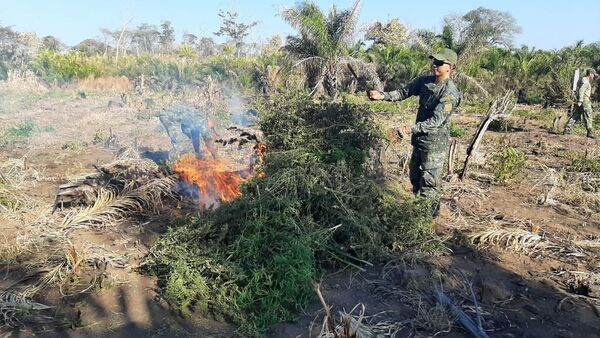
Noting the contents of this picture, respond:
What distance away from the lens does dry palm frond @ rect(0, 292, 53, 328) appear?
3.22 m

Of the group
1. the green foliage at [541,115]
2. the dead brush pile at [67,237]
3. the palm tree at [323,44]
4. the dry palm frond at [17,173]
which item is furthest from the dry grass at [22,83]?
the green foliage at [541,115]

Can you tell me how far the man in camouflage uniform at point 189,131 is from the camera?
6488 mm

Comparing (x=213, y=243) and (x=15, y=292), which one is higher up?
(x=213, y=243)

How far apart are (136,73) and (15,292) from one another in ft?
80.2

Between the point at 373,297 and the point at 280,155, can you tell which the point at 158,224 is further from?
the point at 373,297

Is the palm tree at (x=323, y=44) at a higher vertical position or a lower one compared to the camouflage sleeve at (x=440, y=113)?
higher

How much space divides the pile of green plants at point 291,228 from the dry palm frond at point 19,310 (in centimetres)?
85

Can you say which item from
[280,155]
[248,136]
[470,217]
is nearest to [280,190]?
[280,155]

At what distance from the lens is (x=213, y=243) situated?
3830 mm

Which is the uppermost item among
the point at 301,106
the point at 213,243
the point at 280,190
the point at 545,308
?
the point at 301,106

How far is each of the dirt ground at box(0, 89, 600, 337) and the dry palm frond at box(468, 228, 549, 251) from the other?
0.01 meters

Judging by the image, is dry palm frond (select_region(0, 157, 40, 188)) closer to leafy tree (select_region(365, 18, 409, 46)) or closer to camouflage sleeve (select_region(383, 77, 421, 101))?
camouflage sleeve (select_region(383, 77, 421, 101))

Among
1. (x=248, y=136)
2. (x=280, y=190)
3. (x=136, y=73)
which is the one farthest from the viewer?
(x=136, y=73)

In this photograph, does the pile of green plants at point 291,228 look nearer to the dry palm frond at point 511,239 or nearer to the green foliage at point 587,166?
the dry palm frond at point 511,239
